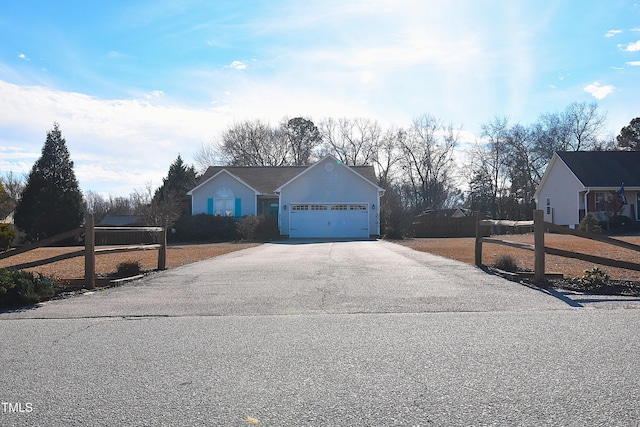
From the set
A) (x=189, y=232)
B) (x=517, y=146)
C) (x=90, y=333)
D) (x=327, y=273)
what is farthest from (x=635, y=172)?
(x=90, y=333)

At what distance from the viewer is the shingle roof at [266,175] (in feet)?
137

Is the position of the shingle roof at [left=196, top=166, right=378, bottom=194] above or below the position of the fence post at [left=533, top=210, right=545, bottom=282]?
above

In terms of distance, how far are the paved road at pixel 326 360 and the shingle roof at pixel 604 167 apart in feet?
111

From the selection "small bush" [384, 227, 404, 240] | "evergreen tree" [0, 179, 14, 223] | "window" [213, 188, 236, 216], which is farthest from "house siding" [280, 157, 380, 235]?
"evergreen tree" [0, 179, 14, 223]

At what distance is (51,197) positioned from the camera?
37.6 m

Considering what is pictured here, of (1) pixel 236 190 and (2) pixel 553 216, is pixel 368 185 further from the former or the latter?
(2) pixel 553 216

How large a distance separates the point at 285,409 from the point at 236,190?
37.4 meters

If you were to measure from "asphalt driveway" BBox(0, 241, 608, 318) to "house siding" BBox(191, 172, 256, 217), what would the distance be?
27.0 meters

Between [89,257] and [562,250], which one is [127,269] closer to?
[89,257]

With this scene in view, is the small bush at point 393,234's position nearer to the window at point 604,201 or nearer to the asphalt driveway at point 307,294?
the window at point 604,201

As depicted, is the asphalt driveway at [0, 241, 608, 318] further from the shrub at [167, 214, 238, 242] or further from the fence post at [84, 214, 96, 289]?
the shrub at [167, 214, 238, 242]

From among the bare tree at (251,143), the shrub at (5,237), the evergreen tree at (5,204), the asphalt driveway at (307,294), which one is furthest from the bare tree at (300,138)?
the asphalt driveway at (307,294)

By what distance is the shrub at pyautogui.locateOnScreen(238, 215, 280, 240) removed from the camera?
35.2m

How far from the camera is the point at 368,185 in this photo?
126 ft
